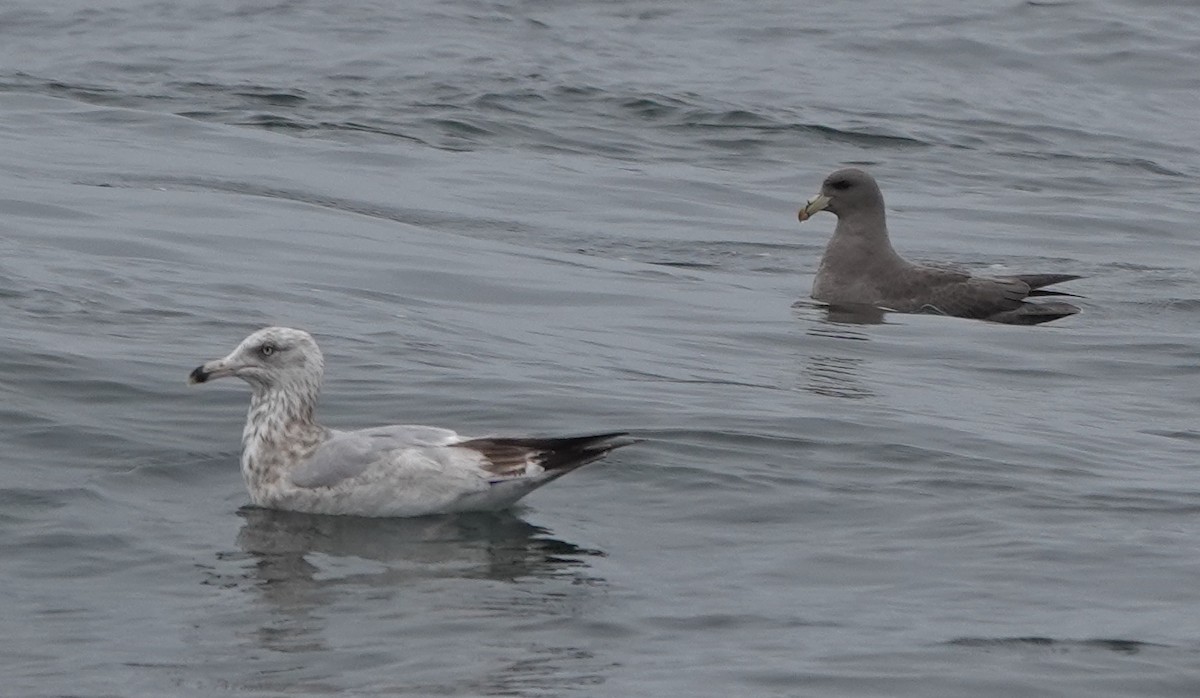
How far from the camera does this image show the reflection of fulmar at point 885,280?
16969 millimetres

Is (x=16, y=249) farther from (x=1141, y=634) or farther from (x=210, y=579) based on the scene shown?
(x=1141, y=634)

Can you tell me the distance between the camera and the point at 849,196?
59.8 feet

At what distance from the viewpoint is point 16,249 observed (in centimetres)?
1645

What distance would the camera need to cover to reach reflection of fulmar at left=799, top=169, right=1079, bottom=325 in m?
17.0

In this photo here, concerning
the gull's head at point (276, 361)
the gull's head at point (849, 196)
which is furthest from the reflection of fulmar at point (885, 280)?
the gull's head at point (276, 361)

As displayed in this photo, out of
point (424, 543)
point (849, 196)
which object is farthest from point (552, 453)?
point (849, 196)

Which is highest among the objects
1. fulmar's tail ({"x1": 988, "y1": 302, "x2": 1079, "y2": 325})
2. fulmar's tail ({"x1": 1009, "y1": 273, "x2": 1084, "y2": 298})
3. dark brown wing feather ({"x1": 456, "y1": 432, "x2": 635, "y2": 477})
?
dark brown wing feather ({"x1": 456, "y1": 432, "x2": 635, "y2": 477})

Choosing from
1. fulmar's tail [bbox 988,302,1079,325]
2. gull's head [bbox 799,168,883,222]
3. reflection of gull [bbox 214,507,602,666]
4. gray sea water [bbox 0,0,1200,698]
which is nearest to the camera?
gray sea water [bbox 0,0,1200,698]

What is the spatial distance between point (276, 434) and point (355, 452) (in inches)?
17.0

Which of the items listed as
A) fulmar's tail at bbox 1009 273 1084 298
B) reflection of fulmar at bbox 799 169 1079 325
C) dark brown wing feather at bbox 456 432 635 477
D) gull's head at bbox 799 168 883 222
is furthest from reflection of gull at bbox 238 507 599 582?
gull's head at bbox 799 168 883 222

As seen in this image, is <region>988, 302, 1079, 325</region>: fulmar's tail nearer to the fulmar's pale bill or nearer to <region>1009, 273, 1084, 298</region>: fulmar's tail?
<region>1009, 273, 1084, 298</region>: fulmar's tail

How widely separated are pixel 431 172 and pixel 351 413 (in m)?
10.2

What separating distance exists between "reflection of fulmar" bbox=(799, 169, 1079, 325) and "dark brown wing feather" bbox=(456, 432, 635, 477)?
23.6 ft

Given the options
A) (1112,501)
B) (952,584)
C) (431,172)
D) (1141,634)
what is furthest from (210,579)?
(431,172)
